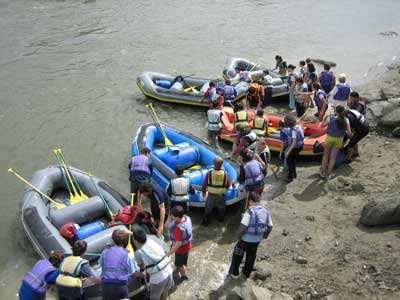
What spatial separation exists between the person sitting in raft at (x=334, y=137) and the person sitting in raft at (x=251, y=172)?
1827 mm

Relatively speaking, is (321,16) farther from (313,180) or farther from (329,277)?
(329,277)

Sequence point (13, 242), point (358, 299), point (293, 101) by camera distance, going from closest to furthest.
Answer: point (358, 299), point (13, 242), point (293, 101)

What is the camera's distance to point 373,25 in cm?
2302

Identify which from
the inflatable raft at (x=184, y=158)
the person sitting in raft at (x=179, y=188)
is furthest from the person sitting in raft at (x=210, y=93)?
the person sitting in raft at (x=179, y=188)

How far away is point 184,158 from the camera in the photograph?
8.77m

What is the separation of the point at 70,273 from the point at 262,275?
8.63 feet

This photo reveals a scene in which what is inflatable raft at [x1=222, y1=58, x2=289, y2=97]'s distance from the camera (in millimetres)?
12703

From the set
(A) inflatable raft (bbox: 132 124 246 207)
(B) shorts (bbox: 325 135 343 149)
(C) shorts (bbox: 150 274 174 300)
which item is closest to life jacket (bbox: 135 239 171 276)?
(C) shorts (bbox: 150 274 174 300)

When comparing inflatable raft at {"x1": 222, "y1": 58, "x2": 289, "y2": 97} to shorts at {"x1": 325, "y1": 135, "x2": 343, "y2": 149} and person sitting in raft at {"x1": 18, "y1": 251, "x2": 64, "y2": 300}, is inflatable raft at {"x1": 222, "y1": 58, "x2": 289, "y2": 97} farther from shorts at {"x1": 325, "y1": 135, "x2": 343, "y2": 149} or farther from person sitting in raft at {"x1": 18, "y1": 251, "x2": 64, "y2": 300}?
person sitting in raft at {"x1": 18, "y1": 251, "x2": 64, "y2": 300}

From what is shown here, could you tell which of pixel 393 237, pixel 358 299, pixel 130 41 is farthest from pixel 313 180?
pixel 130 41

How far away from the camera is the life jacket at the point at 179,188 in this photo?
677 centimetres

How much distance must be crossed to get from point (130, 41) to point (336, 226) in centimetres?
1500

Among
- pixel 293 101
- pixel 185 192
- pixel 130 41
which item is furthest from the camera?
pixel 130 41

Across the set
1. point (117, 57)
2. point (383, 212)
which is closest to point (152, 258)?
point (383, 212)
